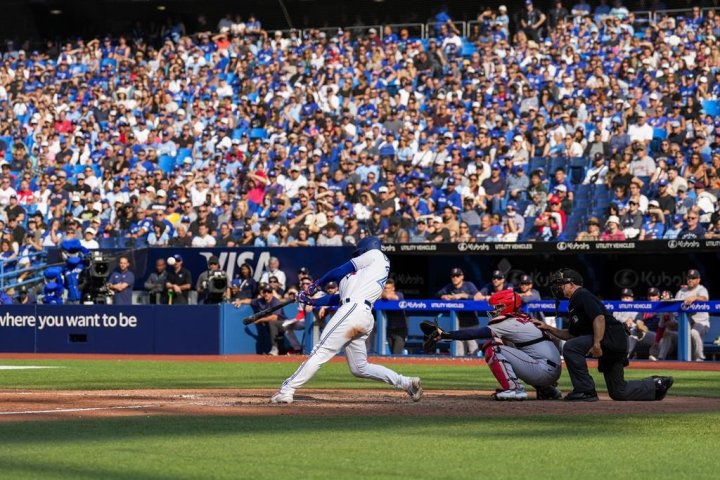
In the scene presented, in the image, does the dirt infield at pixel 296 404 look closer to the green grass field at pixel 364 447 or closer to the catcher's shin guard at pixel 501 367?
the catcher's shin guard at pixel 501 367

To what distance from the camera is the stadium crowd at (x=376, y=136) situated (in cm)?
2477

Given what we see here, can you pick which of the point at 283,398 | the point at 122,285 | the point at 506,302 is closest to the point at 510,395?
the point at 506,302

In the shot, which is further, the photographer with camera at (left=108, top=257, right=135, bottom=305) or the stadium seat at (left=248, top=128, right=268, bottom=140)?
the stadium seat at (left=248, top=128, right=268, bottom=140)

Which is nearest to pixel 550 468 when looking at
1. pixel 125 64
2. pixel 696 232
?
pixel 696 232

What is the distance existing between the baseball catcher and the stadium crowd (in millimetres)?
9760

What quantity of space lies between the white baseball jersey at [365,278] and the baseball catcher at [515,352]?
2.82 feet

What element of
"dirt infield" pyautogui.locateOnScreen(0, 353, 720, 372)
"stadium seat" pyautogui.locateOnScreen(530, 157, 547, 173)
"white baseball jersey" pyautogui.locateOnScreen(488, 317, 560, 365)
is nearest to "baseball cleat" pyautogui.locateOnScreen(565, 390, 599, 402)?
"white baseball jersey" pyautogui.locateOnScreen(488, 317, 560, 365)

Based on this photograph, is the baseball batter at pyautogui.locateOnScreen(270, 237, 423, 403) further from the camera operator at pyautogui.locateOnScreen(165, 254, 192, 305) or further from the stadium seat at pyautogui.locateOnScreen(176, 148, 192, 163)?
the stadium seat at pyautogui.locateOnScreen(176, 148, 192, 163)

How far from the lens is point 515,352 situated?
1322 cm

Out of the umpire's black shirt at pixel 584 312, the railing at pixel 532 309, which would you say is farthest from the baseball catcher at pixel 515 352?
the railing at pixel 532 309

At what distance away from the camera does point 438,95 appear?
97.2 feet

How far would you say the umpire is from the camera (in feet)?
42.8

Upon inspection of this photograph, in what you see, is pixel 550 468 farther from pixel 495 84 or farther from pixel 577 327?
pixel 495 84

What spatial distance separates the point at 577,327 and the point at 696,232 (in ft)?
32.4
